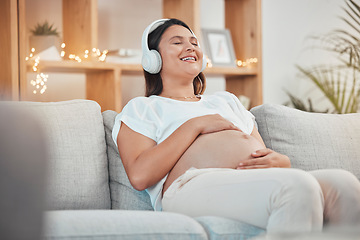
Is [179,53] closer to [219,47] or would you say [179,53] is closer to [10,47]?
[10,47]

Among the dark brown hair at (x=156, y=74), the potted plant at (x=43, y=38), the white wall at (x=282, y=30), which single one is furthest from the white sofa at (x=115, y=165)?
the white wall at (x=282, y=30)

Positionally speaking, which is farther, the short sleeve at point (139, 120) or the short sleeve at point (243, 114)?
the short sleeve at point (243, 114)

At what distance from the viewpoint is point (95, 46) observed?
2.93 meters

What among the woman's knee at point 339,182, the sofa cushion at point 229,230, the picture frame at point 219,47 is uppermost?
the picture frame at point 219,47

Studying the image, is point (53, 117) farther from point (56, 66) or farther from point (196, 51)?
point (56, 66)

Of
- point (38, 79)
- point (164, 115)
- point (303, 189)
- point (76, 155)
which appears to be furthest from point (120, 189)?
point (38, 79)

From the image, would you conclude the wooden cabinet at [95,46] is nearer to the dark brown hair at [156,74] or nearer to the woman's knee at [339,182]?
the dark brown hair at [156,74]

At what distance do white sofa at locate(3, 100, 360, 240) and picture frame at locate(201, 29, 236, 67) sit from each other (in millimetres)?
1347

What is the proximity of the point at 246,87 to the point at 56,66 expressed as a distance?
1.37 meters

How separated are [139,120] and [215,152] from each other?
30cm

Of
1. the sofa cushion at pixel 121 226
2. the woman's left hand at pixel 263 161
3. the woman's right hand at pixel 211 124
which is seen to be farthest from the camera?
the woman's right hand at pixel 211 124

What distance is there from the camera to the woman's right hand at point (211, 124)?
5.61 feet

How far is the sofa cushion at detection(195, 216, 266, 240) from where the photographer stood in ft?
4.22

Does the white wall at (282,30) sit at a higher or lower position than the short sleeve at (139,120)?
higher
